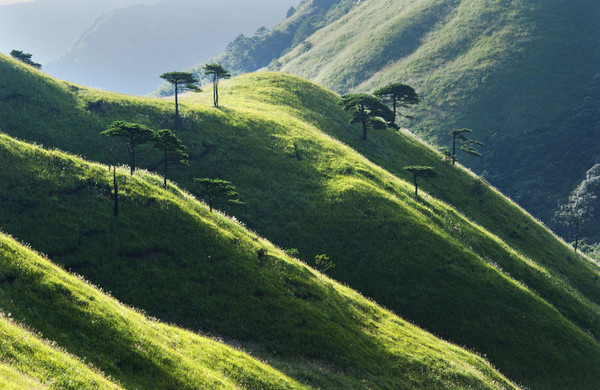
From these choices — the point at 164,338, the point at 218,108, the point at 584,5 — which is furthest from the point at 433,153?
the point at 584,5

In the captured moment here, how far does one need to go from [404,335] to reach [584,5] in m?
244

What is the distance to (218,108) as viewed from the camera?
70.1 meters

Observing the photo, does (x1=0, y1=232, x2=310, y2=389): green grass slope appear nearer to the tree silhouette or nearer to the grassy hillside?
the grassy hillside

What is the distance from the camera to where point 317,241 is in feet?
152

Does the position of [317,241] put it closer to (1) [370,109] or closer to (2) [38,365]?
(2) [38,365]

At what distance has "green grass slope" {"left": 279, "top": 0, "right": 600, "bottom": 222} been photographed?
153 meters

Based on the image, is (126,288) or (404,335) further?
(404,335)

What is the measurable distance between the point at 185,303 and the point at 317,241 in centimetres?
2123

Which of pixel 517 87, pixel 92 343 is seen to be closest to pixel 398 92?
pixel 92 343

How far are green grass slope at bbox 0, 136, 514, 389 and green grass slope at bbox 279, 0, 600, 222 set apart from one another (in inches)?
5333

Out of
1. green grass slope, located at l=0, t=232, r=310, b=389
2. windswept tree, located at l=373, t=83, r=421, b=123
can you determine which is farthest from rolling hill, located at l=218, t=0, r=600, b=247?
green grass slope, located at l=0, t=232, r=310, b=389

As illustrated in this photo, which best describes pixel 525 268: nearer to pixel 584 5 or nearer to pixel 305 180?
pixel 305 180

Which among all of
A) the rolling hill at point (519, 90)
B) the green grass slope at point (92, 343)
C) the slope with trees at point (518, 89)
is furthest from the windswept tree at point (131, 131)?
the slope with trees at point (518, 89)

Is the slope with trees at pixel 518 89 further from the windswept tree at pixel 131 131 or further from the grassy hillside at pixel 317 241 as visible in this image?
the windswept tree at pixel 131 131
